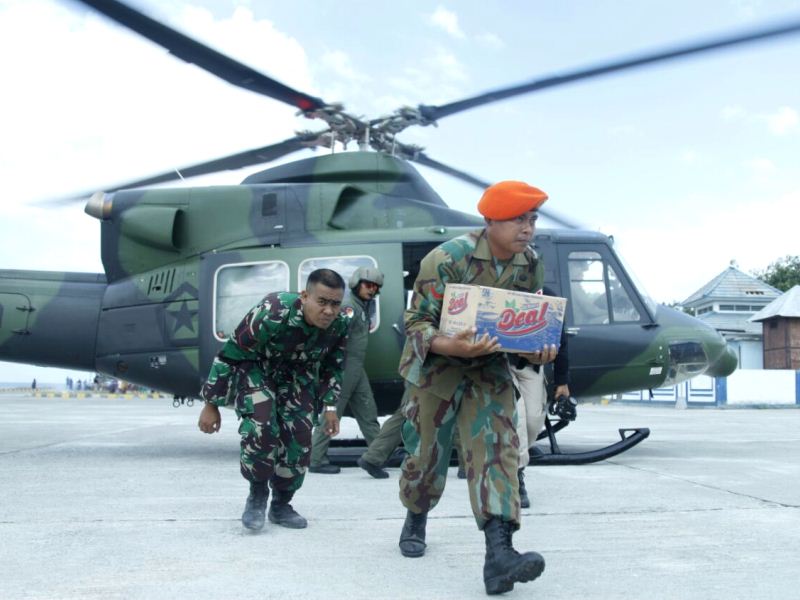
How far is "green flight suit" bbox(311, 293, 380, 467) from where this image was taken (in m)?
6.57

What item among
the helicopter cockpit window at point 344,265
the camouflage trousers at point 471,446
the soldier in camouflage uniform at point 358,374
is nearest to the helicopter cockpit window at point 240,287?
the helicopter cockpit window at point 344,265

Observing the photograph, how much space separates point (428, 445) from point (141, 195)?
18.4 ft

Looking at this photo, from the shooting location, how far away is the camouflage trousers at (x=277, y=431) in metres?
4.09

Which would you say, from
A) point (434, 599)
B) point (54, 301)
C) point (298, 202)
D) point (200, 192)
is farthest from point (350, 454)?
point (434, 599)

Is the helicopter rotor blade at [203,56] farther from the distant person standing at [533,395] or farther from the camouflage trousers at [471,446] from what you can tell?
the camouflage trousers at [471,446]

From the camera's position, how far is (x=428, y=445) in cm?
341

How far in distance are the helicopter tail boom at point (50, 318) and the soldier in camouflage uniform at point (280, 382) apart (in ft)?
15.3

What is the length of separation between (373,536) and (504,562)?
1205 millimetres

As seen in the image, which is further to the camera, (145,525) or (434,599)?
(145,525)

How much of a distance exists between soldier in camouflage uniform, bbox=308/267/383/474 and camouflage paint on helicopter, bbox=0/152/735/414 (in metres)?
0.55

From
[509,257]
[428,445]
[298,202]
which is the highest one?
[298,202]

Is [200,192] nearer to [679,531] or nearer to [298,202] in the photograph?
[298,202]

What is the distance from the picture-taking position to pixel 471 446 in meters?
3.25

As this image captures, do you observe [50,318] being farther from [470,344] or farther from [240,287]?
[470,344]
